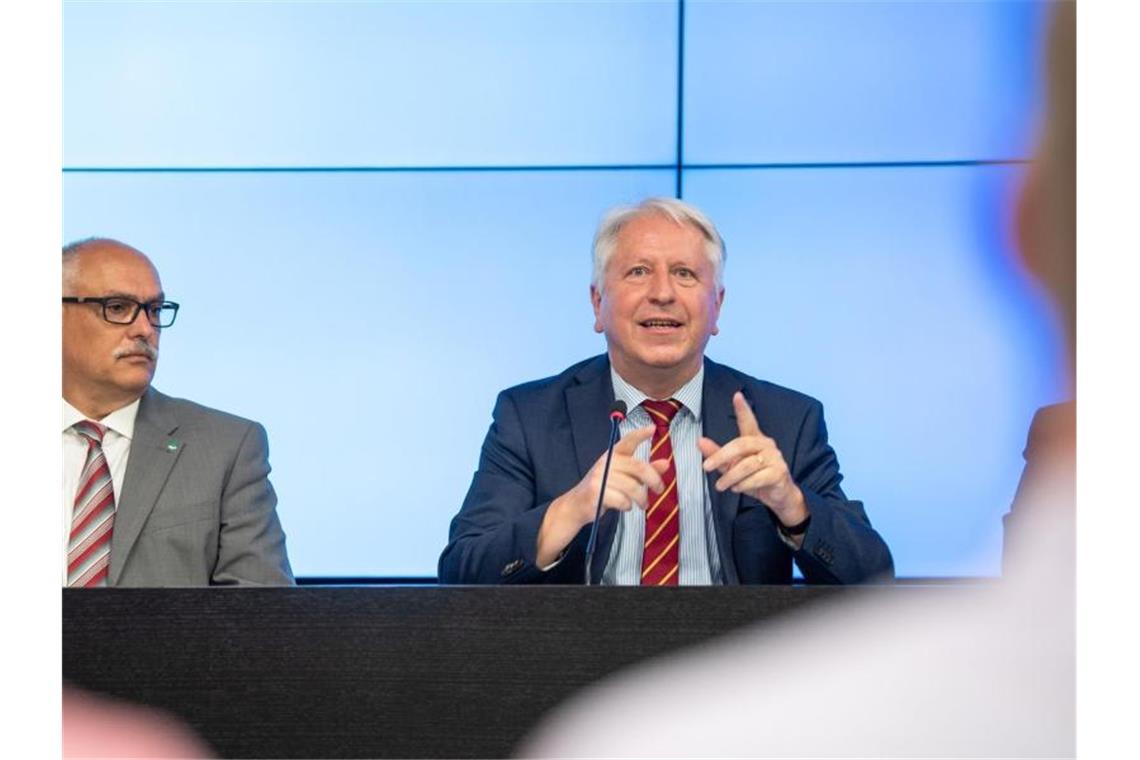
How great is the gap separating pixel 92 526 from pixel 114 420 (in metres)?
0.21

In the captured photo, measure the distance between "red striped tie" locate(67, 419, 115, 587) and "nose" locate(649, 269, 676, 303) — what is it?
936 mm

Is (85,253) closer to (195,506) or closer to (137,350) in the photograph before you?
(137,350)

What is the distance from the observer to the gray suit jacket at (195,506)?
2324 millimetres

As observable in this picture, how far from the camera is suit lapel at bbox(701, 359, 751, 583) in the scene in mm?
2260

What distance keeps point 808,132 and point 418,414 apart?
114 centimetres

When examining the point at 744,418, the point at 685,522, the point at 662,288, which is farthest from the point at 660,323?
the point at 744,418

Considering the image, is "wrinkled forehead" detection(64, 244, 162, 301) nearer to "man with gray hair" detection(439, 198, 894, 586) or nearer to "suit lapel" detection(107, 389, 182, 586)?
"suit lapel" detection(107, 389, 182, 586)

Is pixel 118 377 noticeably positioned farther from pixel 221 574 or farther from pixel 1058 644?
pixel 1058 644

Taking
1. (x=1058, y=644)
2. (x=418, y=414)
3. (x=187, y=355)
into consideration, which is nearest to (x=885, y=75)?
(x=418, y=414)

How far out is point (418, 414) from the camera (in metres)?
3.53

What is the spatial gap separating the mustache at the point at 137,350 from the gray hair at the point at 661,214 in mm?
761

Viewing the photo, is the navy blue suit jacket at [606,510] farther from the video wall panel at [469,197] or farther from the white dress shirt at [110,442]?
the video wall panel at [469,197]

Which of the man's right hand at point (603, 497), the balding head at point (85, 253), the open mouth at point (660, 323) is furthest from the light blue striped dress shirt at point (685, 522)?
the balding head at point (85, 253)

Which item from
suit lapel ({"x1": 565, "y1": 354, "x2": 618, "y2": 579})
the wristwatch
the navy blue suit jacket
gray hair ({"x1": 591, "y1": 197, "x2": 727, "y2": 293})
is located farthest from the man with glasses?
the wristwatch
